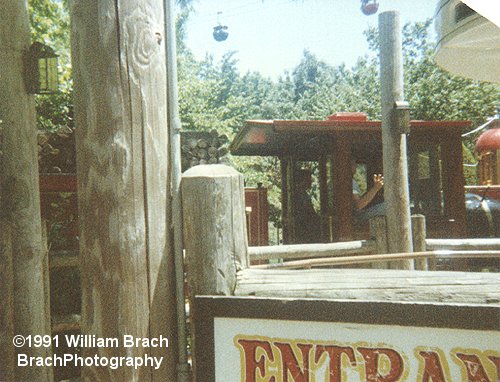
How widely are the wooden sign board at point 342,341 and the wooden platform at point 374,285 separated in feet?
0.15

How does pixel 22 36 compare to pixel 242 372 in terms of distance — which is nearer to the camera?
pixel 242 372

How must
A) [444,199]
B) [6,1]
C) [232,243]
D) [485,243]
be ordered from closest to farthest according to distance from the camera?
[232,243] < [6,1] < [485,243] < [444,199]

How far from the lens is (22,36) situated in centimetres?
261

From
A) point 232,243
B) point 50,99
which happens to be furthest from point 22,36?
point 50,99

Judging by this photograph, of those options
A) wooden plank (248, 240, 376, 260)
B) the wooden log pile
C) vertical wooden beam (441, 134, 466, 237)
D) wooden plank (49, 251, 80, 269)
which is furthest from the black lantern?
vertical wooden beam (441, 134, 466, 237)

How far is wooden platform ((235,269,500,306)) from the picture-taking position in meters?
1.19

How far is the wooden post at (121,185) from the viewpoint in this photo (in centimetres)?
138

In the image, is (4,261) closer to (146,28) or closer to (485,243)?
(146,28)

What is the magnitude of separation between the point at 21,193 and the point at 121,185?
131cm

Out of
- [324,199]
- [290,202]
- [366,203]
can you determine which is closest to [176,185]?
[366,203]

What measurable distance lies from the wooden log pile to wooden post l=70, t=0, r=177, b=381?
4.57m

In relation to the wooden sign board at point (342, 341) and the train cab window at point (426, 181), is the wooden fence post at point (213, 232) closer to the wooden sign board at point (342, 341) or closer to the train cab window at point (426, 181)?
the wooden sign board at point (342, 341)

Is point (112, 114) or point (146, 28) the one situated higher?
point (146, 28)

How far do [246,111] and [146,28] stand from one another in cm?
2462
